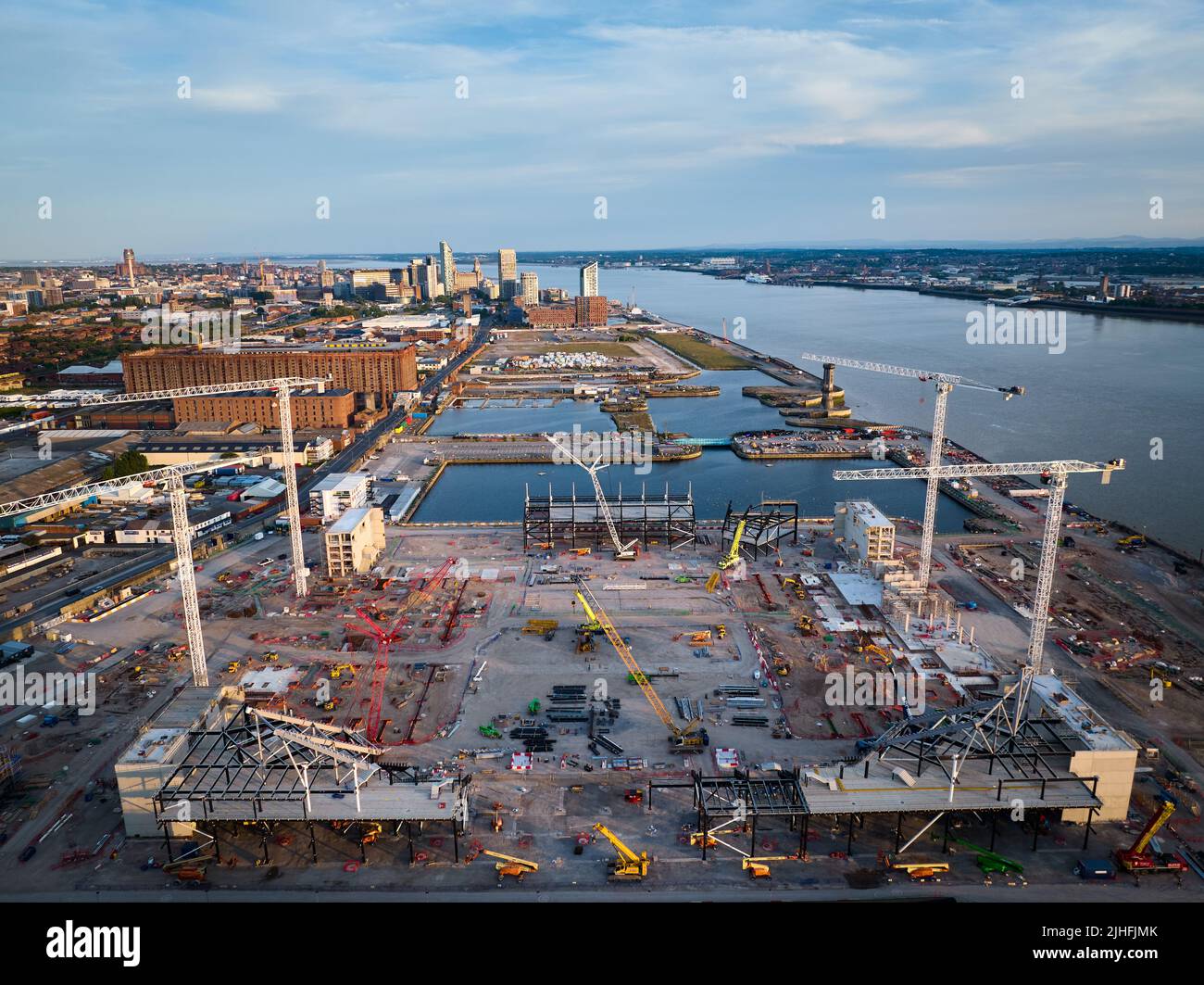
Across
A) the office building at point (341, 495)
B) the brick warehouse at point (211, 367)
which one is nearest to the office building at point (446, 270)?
the brick warehouse at point (211, 367)

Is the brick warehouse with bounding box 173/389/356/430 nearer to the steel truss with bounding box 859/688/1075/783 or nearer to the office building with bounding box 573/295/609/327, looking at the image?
the steel truss with bounding box 859/688/1075/783

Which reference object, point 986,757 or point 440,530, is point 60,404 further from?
point 986,757

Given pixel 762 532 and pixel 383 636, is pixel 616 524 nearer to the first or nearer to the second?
pixel 762 532

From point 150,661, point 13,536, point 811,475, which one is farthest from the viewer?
point 811,475

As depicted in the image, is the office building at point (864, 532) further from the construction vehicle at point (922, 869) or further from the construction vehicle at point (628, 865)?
the construction vehicle at point (628, 865)

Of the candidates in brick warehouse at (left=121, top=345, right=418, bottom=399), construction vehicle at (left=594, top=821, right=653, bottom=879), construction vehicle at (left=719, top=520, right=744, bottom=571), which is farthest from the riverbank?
construction vehicle at (left=594, top=821, right=653, bottom=879)

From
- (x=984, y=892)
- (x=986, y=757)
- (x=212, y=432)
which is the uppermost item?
(x=212, y=432)

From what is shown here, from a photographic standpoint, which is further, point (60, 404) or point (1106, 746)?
point (60, 404)

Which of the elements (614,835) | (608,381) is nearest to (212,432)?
→ (608,381)

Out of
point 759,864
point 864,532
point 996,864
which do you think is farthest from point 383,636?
point 864,532
